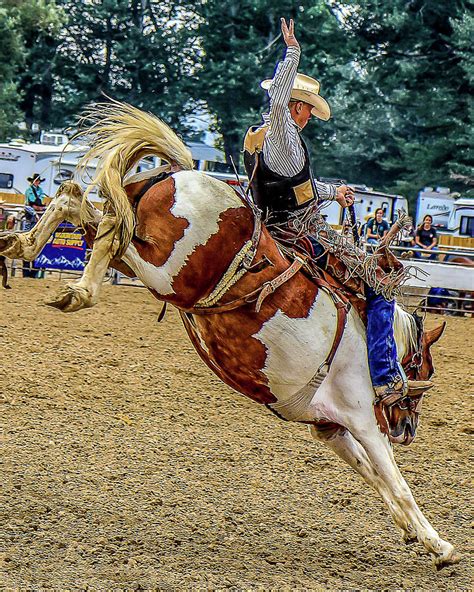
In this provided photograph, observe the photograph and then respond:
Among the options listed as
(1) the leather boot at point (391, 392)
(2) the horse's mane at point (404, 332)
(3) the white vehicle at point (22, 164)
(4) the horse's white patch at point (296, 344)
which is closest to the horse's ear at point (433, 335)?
(2) the horse's mane at point (404, 332)

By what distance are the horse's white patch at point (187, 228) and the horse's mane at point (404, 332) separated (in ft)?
3.69

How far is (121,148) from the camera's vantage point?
148 inches

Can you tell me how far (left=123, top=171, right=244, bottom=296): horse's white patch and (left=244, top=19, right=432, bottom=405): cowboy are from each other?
31 centimetres

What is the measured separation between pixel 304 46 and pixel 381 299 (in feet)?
98.0

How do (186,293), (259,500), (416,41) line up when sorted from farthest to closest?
(416,41), (259,500), (186,293)

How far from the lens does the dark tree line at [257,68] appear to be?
2753 cm

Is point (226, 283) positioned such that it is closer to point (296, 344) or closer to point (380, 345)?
point (296, 344)

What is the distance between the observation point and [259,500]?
5.08 meters

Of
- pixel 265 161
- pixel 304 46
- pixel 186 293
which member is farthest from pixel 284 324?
pixel 304 46

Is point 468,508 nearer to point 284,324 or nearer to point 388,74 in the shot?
point 284,324

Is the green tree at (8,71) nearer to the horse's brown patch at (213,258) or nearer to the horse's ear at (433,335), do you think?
the horse's ear at (433,335)

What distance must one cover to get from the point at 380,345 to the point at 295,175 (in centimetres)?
89

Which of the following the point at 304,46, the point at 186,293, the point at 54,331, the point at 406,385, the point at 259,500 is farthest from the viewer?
the point at 304,46

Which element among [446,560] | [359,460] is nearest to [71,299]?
[359,460]
